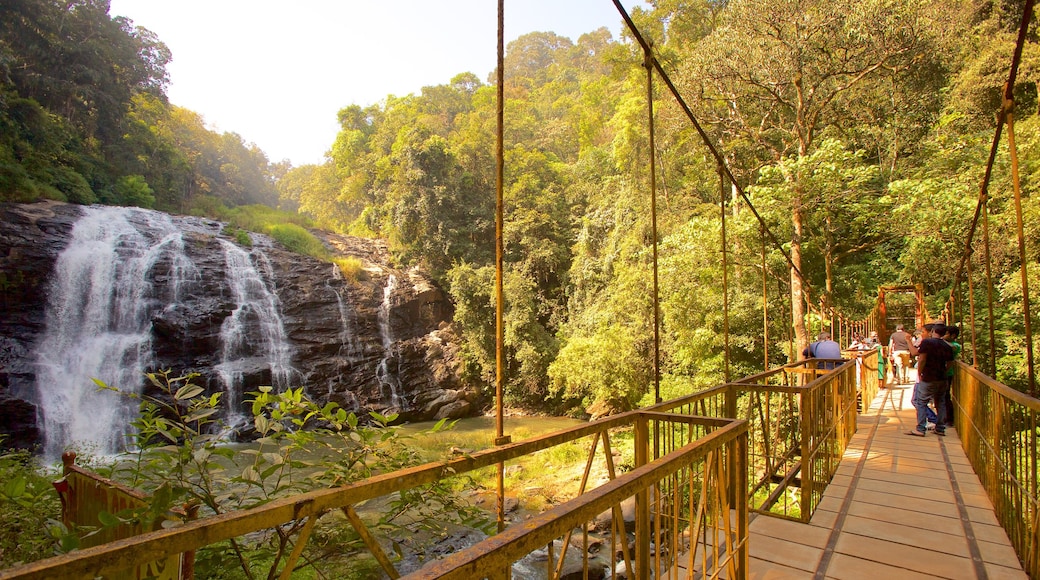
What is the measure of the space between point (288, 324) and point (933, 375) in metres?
14.9

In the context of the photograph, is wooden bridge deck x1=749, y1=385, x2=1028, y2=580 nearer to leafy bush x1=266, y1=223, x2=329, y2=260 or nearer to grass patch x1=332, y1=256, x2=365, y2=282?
grass patch x1=332, y1=256, x2=365, y2=282

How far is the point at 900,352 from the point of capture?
9852mm

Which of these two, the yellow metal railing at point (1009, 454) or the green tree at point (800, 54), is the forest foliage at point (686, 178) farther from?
the yellow metal railing at point (1009, 454)

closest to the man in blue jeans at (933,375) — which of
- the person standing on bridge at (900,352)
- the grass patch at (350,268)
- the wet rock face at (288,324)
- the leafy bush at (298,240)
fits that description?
the person standing on bridge at (900,352)

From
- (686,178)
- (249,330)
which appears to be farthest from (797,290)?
(249,330)

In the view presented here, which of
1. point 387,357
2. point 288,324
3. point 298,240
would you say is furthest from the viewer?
point 298,240

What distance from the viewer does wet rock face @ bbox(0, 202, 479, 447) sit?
11250 millimetres

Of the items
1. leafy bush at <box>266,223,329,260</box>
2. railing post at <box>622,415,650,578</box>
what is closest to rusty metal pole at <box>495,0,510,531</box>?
railing post at <box>622,415,650,578</box>

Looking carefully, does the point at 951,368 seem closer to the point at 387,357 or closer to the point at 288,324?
the point at 387,357

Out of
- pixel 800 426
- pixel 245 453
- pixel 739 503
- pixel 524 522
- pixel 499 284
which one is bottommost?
pixel 800 426

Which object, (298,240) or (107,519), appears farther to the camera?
(298,240)

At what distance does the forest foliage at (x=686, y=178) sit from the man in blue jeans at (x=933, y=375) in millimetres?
3539

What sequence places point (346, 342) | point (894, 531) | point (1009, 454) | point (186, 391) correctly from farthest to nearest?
point (346, 342)
point (894, 531)
point (1009, 454)
point (186, 391)

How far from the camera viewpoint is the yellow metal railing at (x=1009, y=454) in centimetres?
213
